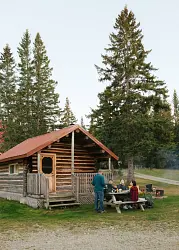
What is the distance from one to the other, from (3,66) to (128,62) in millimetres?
18390

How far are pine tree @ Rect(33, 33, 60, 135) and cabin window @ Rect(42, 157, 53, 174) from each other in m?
17.4

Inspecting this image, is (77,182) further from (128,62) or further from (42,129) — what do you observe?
(42,129)

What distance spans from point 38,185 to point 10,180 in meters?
4.76

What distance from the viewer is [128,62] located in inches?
1146

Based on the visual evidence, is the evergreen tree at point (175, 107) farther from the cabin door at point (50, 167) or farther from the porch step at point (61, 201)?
the porch step at point (61, 201)

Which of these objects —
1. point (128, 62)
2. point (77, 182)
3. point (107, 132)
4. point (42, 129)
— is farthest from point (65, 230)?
point (42, 129)

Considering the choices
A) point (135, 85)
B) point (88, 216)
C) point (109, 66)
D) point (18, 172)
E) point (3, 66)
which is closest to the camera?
point (88, 216)

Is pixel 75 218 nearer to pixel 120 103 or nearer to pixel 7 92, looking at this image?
pixel 120 103

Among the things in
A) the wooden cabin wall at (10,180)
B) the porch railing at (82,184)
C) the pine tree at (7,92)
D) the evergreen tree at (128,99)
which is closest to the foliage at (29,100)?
the pine tree at (7,92)

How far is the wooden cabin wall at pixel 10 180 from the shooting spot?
17.9 metres

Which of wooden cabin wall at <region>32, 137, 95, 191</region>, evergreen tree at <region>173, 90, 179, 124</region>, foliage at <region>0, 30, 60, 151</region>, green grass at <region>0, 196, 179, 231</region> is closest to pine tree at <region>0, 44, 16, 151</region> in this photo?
foliage at <region>0, 30, 60, 151</region>

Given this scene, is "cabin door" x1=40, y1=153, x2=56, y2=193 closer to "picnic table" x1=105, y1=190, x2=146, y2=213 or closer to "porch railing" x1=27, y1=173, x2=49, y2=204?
"porch railing" x1=27, y1=173, x2=49, y2=204

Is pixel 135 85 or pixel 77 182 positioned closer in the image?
pixel 77 182

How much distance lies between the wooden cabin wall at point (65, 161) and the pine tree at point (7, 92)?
55.1 feet
